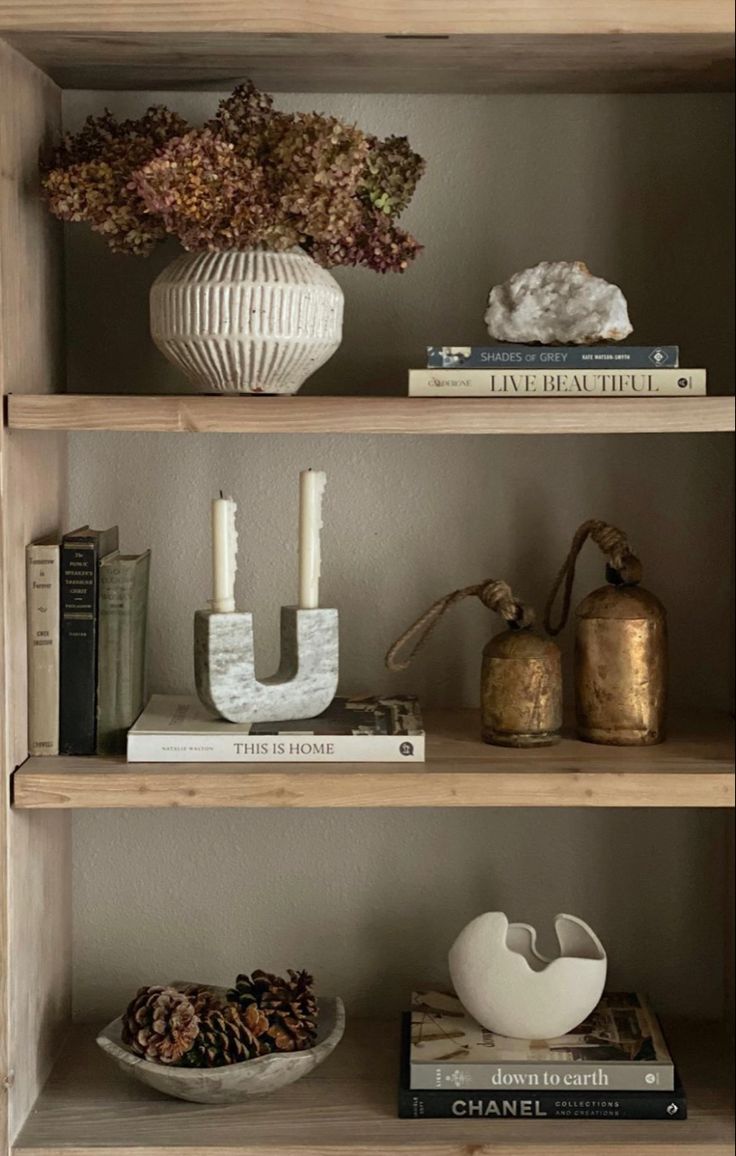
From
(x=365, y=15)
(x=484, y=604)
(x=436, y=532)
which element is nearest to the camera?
(x=365, y=15)

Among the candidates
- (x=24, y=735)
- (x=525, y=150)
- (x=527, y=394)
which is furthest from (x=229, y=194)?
(x=24, y=735)

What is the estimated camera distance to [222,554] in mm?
1366

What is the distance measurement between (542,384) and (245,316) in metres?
0.28

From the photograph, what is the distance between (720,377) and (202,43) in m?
0.65

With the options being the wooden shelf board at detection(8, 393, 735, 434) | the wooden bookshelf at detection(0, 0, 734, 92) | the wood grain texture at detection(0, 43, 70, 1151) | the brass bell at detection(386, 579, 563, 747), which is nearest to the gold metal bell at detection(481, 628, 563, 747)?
the brass bell at detection(386, 579, 563, 747)

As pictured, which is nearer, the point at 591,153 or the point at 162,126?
the point at 162,126

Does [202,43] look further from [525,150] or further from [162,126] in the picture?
[525,150]

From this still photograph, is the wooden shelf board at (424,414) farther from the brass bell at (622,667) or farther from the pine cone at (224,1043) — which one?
the pine cone at (224,1043)

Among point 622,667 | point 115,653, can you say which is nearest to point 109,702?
point 115,653

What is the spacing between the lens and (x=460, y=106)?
153 centimetres

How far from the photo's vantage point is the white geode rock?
52.1 inches

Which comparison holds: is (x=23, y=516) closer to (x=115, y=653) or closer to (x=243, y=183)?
(x=115, y=653)

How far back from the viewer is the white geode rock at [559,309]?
1.32m

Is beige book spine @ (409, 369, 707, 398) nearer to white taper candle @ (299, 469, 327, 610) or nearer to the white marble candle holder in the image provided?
white taper candle @ (299, 469, 327, 610)
